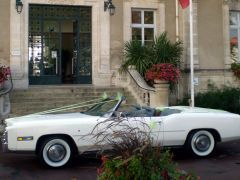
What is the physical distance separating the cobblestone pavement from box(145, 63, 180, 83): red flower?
4825mm

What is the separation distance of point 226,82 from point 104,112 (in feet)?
32.1

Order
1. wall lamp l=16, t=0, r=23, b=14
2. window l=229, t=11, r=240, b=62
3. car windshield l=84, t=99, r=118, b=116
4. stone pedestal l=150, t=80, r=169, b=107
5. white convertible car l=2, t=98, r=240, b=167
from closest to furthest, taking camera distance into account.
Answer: white convertible car l=2, t=98, r=240, b=167 → car windshield l=84, t=99, r=118, b=116 → stone pedestal l=150, t=80, r=169, b=107 → wall lamp l=16, t=0, r=23, b=14 → window l=229, t=11, r=240, b=62

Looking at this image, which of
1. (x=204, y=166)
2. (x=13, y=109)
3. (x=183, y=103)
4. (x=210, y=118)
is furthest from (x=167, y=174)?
(x=183, y=103)

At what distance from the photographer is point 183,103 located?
15.4 meters

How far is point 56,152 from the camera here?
24.1 ft

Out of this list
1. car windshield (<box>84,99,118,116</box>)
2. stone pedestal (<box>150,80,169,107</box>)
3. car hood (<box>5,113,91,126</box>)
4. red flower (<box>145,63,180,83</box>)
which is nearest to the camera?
car hood (<box>5,113,91,126</box>)

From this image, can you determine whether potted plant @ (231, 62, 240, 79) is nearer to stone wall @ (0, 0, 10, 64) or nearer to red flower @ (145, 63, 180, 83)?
red flower @ (145, 63, 180, 83)

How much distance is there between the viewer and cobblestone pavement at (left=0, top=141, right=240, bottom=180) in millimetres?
6695

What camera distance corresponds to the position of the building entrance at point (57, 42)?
610 inches

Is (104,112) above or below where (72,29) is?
below

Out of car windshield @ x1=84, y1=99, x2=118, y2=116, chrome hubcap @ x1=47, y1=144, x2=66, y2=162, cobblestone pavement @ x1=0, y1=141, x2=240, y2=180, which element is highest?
car windshield @ x1=84, y1=99, x2=118, y2=116

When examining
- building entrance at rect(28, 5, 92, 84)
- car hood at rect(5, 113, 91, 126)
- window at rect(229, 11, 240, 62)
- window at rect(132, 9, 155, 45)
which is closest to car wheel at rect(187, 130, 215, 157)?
car hood at rect(5, 113, 91, 126)

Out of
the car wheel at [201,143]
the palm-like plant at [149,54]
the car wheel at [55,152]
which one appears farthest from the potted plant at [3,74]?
the car wheel at [201,143]

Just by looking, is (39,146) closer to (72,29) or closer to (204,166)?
(204,166)
